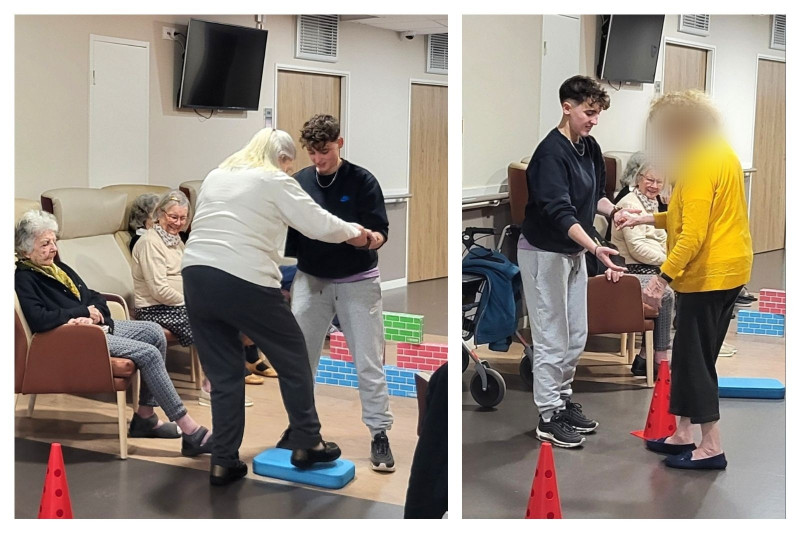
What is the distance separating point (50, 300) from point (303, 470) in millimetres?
928

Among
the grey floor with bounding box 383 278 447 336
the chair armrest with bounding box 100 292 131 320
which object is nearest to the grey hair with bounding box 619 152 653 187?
the grey floor with bounding box 383 278 447 336

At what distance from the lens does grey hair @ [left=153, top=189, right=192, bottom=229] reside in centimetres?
294

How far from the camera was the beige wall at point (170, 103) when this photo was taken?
Answer: 113 inches

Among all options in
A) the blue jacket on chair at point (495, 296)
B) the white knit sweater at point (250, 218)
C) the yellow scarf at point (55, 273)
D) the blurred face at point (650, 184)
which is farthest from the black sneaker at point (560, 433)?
the yellow scarf at point (55, 273)

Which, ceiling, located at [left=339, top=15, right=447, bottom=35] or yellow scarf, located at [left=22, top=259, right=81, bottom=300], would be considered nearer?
ceiling, located at [left=339, top=15, right=447, bottom=35]

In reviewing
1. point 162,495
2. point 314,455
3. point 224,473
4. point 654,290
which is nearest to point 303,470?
point 314,455

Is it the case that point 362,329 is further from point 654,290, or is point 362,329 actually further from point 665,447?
point 665,447

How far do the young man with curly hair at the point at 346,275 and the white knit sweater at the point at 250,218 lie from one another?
1.8 inches

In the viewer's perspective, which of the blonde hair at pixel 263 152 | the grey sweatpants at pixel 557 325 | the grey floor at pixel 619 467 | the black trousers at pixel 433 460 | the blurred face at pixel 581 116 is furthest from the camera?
the grey sweatpants at pixel 557 325

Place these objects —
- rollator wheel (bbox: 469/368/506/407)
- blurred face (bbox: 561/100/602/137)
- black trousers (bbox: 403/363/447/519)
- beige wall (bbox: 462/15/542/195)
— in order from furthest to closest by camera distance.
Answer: rollator wheel (bbox: 469/368/506/407), beige wall (bbox: 462/15/542/195), blurred face (bbox: 561/100/602/137), black trousers (bbox: 403/363/447/519)

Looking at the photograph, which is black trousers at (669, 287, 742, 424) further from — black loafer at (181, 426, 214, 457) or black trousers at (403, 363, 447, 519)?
black loafer at (181, 426, 214, 457)

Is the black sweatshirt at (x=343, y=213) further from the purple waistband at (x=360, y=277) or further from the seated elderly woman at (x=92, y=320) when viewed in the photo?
the seated elderly woman at (x=92, y=320)

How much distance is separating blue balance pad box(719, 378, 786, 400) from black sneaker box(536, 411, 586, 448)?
19.4 inches
